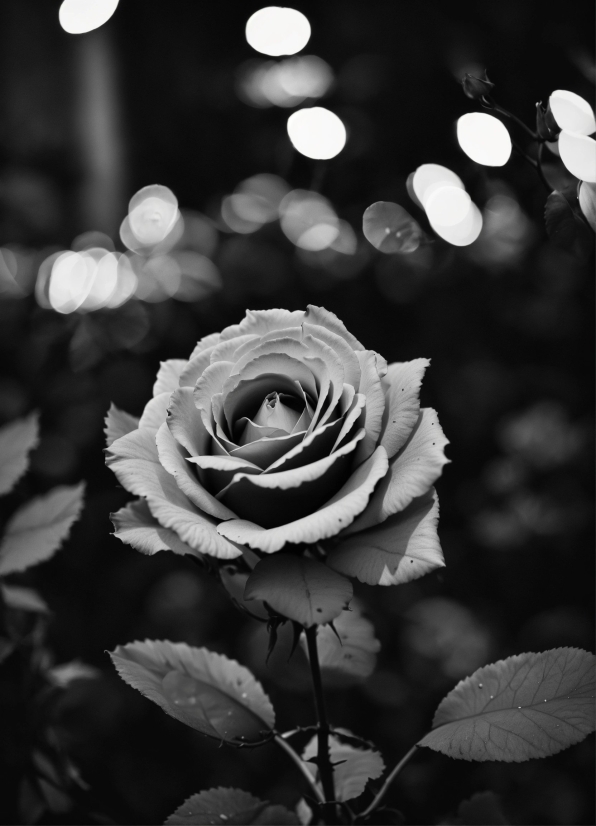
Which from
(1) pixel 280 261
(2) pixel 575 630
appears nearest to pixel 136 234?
(1) pixel 280 261

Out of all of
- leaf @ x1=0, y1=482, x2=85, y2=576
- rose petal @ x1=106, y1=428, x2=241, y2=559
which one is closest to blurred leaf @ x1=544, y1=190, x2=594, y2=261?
rose petal @ x1=106, y1=428, x2=241, y2=559

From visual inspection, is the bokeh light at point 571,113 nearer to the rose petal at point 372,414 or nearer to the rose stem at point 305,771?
the rose petal at point 372,414

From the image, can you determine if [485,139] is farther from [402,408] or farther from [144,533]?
[144,533]

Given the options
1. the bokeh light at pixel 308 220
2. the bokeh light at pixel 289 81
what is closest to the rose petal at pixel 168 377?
the bokeh light at pixel 308 220

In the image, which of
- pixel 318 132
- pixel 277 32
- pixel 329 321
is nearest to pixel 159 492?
pixel 329 321

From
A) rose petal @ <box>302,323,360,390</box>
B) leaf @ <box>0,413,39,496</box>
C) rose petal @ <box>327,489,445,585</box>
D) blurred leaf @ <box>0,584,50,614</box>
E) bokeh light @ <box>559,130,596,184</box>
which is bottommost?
blurred leaf @ <box>0,584,50,614</box>

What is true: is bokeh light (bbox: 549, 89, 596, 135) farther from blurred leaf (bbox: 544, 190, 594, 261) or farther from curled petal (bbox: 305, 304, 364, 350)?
curled petal (bbox: 305, 304, 364, 350)

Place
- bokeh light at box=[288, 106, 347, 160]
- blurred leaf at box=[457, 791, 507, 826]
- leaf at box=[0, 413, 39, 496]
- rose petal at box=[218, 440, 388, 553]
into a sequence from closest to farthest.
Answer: rose petal at box=[218, 440, 388, 553], blurred leaf at box=[457, 791, 507, 826], leaf at box=[0, 413, 39, 496], bokeh light at box=[288, 106, 347, 160]

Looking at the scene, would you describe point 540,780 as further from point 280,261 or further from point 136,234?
point 136,234
